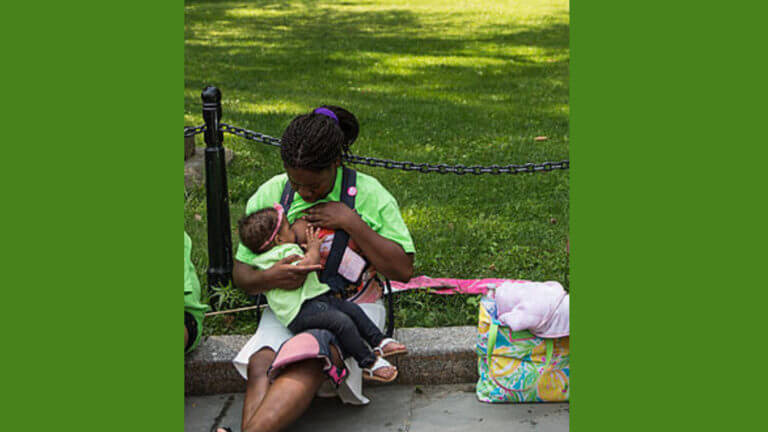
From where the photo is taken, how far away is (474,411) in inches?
143

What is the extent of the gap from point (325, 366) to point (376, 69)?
27.9 feet

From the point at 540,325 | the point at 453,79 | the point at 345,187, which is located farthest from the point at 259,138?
the point at 453,79

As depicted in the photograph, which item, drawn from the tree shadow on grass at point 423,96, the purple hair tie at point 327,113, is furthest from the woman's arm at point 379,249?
the tree shadow on grass at point 423,96

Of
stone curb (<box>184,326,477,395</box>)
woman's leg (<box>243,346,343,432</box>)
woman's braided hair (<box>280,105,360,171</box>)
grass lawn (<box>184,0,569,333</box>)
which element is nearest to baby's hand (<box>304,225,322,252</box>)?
woman's braided hair (<box>280,105,360,171</box>)

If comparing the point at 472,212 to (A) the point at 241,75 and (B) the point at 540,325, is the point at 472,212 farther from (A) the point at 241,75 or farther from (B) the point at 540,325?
(A) the point at 241,75

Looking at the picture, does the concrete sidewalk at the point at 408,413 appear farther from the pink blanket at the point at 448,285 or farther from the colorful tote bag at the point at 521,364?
the pink blanket at the point at 448,285

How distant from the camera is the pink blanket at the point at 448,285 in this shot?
4.60 metres

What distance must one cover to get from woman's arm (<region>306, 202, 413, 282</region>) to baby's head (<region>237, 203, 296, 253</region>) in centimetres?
12


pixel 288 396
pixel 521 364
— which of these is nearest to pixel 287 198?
pixel 288 396

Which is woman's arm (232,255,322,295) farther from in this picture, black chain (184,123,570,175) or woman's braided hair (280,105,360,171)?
black chain (184,123,570,175)

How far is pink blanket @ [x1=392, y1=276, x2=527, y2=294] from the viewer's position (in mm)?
4598

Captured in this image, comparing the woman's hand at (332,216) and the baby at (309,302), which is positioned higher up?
the woman's hand at (332,216)

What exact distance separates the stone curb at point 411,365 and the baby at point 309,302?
0.35 m

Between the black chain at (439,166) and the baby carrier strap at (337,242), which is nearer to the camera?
the baby carrier strap at (337,242)
